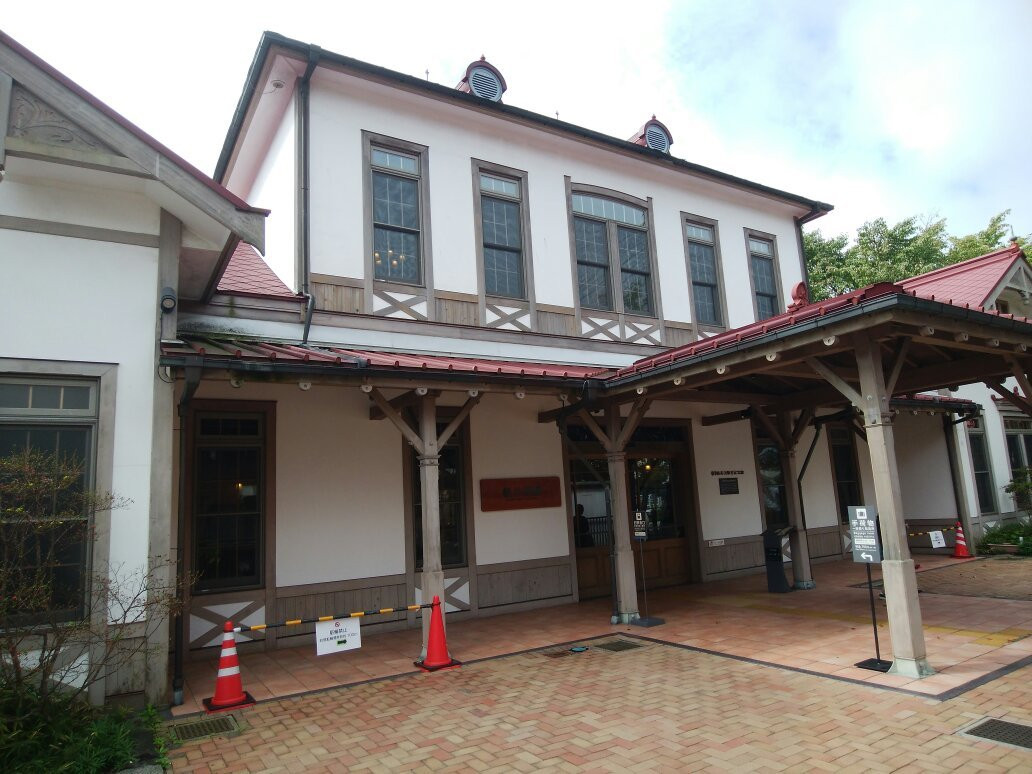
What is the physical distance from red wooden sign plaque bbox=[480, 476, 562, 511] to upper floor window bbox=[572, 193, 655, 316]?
3076 mm

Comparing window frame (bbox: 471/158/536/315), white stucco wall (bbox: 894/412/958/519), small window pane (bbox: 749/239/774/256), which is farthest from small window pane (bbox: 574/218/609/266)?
white stucco wall (bbox: 894/412/958/519)

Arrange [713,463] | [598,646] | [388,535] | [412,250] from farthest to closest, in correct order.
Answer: [713,463]
[412,250]
[388,535]
[598,646]

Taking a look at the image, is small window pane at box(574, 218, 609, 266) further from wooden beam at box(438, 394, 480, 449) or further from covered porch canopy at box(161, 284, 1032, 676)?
wooden beam at box(438, 394, 480, 449)

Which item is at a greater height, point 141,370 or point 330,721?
point 141,370

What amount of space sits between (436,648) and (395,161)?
22.0 feet

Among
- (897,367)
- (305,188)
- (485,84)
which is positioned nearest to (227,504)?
(305,188)

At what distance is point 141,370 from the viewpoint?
20.4 feet

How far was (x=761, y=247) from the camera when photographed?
551 inches

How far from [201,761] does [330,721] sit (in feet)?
3.40

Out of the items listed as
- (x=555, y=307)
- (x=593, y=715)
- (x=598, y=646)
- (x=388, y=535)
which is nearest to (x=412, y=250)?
(x=555, y=307)

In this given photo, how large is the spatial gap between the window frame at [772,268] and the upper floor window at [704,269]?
89cm

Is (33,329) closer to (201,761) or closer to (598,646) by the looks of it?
(201,761)

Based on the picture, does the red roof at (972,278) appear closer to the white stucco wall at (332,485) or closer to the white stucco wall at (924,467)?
the white stucco wall at (924,467)

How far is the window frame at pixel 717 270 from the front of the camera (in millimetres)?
12625
